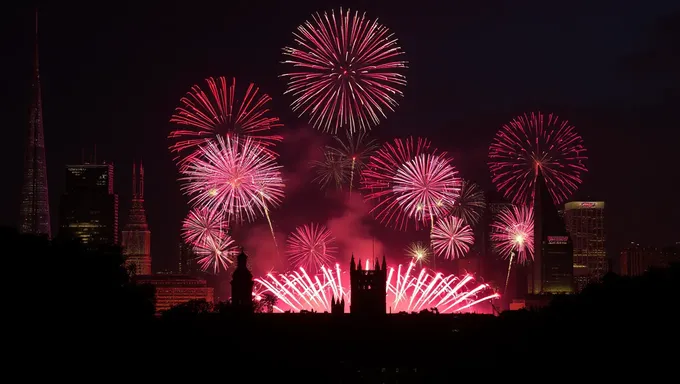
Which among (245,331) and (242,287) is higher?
(242,287)

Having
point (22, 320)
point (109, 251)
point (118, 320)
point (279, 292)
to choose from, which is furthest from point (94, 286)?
point (279, 292)

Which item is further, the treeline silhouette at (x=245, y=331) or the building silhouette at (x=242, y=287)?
the building silhouette at (x=242, y=287)

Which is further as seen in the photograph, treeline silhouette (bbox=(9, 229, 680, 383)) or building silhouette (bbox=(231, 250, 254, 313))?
building silhouette (bbox=(231, 250, 254, 313))

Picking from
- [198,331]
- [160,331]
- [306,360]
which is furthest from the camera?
[306,360]

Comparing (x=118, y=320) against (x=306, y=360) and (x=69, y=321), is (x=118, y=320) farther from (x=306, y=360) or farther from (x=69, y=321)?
(x=306, y=360)
